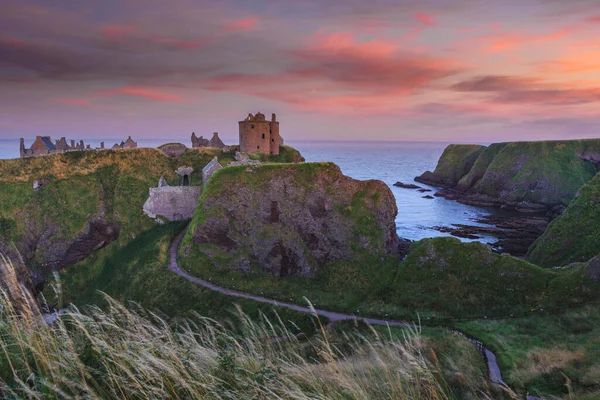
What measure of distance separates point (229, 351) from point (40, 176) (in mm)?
64985

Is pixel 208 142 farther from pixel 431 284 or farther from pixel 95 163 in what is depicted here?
pixel 431 284

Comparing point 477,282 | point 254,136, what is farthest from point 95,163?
point 477,282

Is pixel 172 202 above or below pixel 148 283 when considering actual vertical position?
above

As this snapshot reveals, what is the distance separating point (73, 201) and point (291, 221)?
3677 cm

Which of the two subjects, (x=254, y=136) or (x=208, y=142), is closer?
(x=254, y=136)

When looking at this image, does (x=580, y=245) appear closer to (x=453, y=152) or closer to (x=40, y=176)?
(x=40, y=176)

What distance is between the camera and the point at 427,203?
108 m

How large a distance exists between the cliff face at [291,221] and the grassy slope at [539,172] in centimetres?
8310

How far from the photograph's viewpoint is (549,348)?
20250mm

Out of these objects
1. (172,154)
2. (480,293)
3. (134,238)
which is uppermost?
(172,154)

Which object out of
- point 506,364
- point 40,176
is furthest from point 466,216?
point 40,176

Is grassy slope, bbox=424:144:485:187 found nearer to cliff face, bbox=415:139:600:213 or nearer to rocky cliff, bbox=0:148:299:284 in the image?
cliff face, bbox=415:139:600:213

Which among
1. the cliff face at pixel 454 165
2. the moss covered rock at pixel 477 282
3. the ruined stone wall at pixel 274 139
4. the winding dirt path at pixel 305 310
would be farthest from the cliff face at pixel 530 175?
the winding dirt path at pixel 305 310

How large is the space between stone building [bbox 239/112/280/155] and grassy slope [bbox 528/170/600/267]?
47.9 metres
